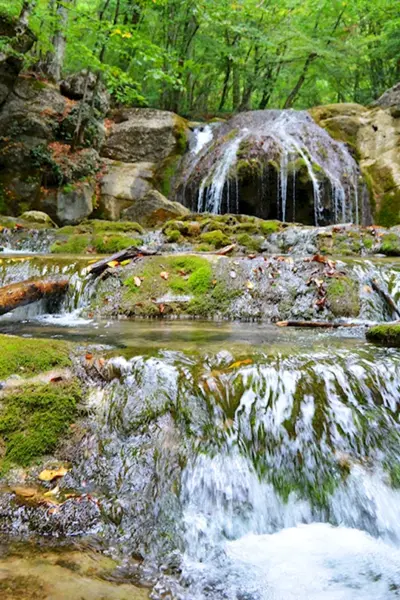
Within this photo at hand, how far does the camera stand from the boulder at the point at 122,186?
12.4 metres

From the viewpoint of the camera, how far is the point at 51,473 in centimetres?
218

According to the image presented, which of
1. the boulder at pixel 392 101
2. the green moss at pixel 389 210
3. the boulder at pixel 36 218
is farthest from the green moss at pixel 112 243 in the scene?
the boulder at pixel 392 101

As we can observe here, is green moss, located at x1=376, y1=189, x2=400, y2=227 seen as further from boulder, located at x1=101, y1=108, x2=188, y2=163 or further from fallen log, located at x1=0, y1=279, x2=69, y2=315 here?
fallen log, located at x1=0, y1=279, x2=69, y2=315

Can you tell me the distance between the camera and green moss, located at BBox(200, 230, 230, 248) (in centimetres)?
749

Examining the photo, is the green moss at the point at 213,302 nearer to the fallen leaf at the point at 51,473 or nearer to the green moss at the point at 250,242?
the green moss at the point at 250,242

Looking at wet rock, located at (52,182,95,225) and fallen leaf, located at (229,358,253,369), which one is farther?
wet rock, located at (52,182,95,225)

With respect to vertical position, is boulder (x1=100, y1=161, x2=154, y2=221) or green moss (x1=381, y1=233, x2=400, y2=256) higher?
boulder (x1=100, y1=161, x2=154, y2=221)

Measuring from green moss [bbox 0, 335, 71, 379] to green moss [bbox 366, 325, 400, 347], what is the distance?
106 inches

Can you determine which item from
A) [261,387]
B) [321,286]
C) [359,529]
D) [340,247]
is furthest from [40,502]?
[340,247]

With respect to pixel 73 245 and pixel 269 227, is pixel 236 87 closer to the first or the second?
pixel 269 227

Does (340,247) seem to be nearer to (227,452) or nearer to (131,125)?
(227,452)

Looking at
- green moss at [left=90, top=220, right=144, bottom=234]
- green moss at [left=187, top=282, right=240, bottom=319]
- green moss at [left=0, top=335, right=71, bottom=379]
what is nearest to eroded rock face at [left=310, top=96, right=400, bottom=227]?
green moss at [left=90, top=220, right=144, bottom=234]

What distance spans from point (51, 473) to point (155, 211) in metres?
9.02

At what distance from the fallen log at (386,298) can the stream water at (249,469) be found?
2.01 metres
